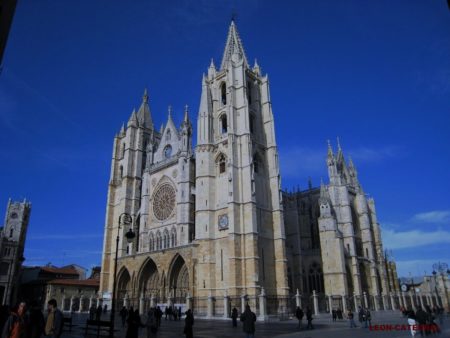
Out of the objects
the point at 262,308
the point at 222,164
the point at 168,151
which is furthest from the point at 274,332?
the point at 168,151

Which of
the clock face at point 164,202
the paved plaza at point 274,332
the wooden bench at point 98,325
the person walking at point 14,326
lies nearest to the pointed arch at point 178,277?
the clock face at point 164,202

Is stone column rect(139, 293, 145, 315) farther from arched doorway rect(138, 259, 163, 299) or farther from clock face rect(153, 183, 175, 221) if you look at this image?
clock face rect(153, 183, 175, 221)

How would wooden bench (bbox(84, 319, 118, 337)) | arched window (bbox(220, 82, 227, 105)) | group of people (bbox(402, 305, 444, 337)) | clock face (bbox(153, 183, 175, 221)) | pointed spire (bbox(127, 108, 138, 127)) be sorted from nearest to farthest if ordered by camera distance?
1. group of people (bbox(402, 305, 444, 337))
2. wooden bench (bbox(84, 319, 118, 337))
3. clock face (bbox(153, 183, 175, 221))
4. arched window (bbox(220, 82, 227, 105))
5. pointed spire (bbox(127, 108, 138, 127))

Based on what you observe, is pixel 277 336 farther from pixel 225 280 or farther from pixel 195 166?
pixel 195 166

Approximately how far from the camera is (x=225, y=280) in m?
30.0

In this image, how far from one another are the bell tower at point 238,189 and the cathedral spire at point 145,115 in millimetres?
14717

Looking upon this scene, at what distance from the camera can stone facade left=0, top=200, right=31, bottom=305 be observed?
1807 inches

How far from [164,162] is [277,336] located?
1118 inches

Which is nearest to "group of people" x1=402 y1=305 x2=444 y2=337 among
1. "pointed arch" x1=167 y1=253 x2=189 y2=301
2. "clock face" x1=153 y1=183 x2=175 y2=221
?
"pointed arch" x1=167 y1=253 x2=189 y2=301

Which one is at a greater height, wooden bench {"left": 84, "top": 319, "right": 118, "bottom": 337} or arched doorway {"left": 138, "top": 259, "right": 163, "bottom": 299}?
arched doorway {"left": 138, "top": 259, "right": 163, "bottom": 299}

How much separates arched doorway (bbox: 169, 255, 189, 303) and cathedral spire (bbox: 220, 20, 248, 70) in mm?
21498

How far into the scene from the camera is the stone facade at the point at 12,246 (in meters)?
45.9

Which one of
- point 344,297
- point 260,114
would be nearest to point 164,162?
point 260,114

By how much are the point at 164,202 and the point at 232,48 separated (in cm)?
1908
